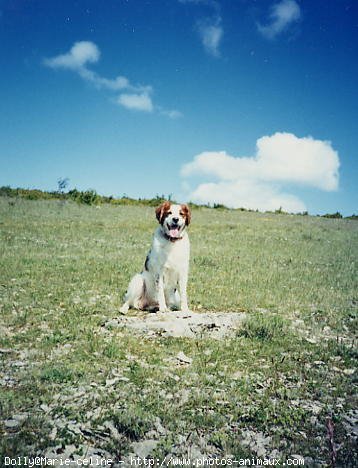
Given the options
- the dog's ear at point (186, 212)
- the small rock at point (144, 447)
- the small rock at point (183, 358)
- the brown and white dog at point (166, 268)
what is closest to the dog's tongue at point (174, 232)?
the brown and white dog at point (166, 268)

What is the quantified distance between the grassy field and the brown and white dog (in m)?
0.72

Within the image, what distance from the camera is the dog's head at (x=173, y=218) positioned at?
7332 mm

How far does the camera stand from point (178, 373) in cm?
523

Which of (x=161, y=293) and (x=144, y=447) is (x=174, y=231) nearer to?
(x=161, y=293)

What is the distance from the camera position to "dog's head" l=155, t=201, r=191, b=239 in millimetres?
7332

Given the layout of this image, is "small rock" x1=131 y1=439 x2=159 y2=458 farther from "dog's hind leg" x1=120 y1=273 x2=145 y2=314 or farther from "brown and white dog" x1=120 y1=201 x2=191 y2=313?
"dog's hind leg" x1=120 y1=273 x2=145 y2=314

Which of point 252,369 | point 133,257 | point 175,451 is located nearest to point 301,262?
point 133,257

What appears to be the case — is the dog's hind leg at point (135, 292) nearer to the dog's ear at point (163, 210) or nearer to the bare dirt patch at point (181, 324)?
the bare dirt patch at point (181, 324)

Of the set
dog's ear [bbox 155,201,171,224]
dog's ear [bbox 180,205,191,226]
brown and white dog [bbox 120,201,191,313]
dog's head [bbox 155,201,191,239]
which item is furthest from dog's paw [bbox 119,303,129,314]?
dog's ear [bbox 180,205,191,226]

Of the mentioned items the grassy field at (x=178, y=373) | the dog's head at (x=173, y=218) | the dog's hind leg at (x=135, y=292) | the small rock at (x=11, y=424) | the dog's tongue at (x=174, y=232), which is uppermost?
the dog's head at (x=173, y=218)

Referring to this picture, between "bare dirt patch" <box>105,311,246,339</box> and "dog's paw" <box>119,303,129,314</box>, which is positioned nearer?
"bare dirt patch" <box>105,311,246,339</box>

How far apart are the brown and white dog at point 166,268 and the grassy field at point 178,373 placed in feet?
2.37

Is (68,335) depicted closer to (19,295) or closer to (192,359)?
(192,359)

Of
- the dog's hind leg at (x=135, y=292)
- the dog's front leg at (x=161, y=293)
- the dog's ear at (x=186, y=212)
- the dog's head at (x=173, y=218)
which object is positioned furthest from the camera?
the dog's hind leg at (x=135, y=292)
